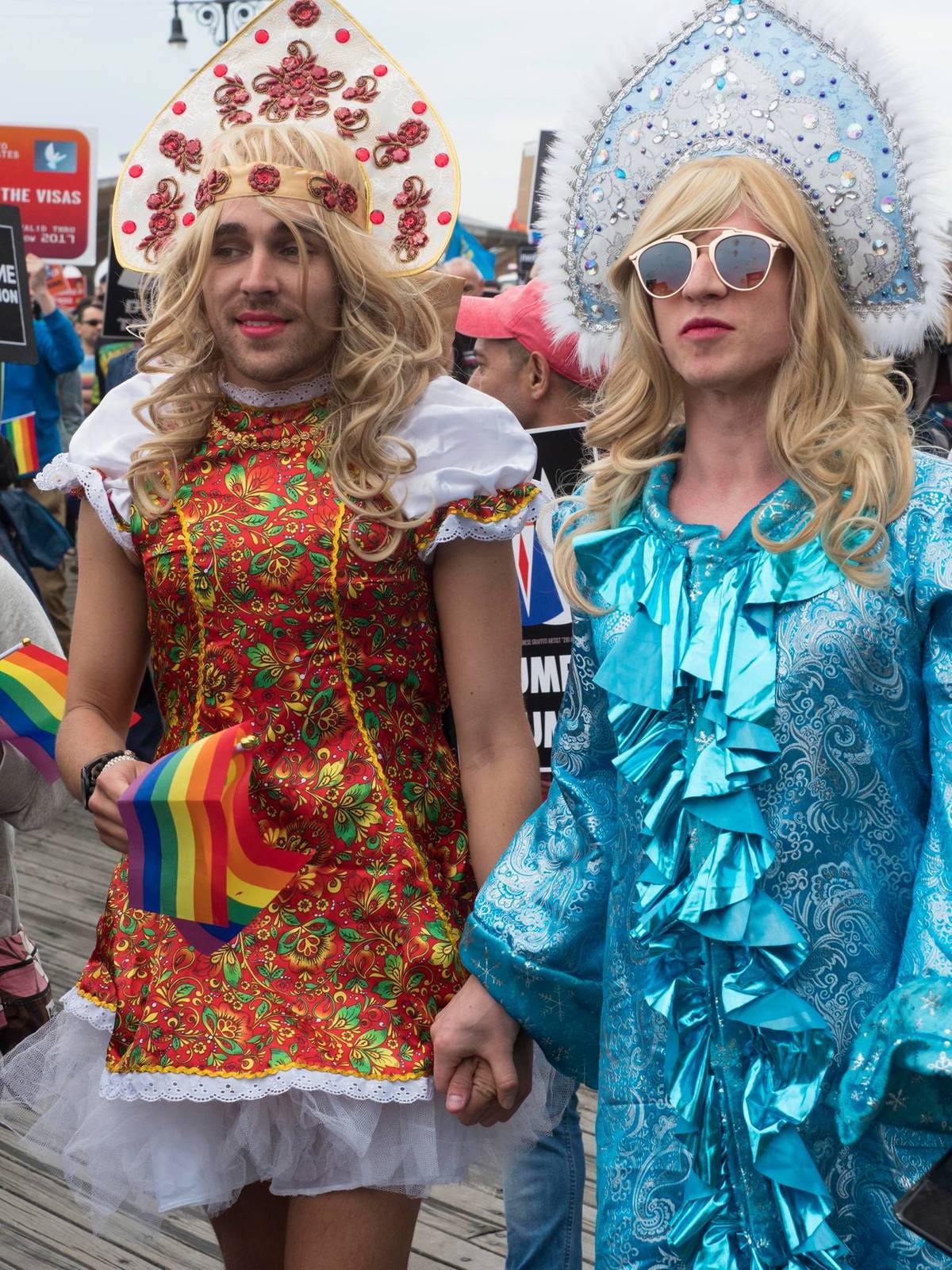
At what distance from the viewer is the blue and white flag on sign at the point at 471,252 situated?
329 inches

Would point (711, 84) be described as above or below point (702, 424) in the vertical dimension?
above

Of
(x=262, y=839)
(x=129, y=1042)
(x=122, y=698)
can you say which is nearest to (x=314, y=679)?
(x=262, y=839)

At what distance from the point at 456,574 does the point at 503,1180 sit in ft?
2.79

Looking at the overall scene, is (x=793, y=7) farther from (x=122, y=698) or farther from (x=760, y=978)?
(x=122, y=698)

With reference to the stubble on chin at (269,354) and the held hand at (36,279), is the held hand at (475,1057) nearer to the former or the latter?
the stubble on chin at (269,354)

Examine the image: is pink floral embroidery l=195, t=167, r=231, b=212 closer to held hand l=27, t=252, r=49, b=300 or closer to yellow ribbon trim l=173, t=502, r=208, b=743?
yellow ribbon trim l=173, t=502, r=208, b=743

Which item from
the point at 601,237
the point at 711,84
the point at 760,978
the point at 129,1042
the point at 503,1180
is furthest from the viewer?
the point at 503,1180

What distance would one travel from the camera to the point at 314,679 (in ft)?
7.06

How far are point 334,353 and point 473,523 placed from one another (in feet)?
1.05

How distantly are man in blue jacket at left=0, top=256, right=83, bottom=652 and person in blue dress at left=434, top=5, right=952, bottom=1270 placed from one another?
6.87 m

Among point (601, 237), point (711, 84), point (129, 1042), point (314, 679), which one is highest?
point (711, 84)

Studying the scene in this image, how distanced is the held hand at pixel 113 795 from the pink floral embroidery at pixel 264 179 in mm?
775

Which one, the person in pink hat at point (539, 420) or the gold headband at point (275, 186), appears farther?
the person in pink hat at point (539, 420)

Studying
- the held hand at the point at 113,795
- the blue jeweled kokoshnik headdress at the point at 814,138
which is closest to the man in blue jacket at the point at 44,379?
the held hand at the point at 113,795
